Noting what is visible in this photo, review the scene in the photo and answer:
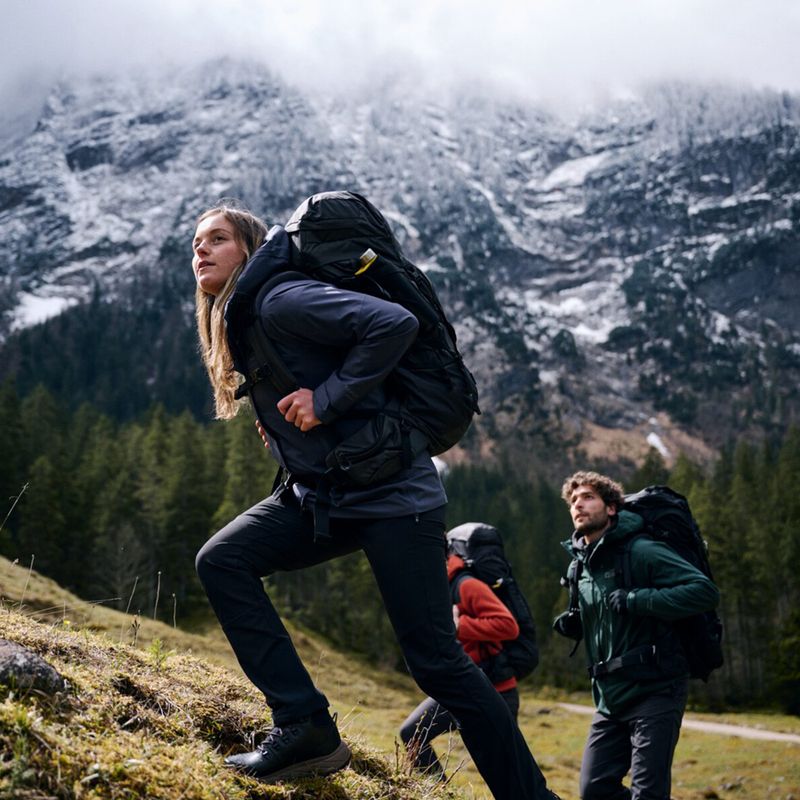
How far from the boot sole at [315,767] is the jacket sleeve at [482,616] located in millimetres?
3545

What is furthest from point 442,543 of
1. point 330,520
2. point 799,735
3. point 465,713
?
point 799,735

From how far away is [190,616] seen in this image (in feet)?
162

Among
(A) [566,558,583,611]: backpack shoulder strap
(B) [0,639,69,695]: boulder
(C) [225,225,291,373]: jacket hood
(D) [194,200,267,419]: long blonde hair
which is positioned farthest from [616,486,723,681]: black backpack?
(B) [0,639,69,695]: boulder

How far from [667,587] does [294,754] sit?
3729mm

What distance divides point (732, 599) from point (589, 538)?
54022mm

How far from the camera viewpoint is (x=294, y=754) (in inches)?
141

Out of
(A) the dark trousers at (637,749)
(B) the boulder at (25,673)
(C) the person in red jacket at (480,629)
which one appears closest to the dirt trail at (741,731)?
(C) the person in red jacket at (480,629)

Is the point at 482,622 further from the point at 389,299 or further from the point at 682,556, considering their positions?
the point at 389,299

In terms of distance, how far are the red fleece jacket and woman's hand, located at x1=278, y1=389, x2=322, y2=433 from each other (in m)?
4.07

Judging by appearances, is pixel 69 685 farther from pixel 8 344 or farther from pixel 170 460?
pixel 8 344

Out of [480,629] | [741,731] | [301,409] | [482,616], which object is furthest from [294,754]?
[741,731]

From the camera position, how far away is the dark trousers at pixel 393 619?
358 centimetres

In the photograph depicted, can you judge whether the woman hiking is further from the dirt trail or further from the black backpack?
the dirt trail

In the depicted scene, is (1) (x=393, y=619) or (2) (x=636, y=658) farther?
(2) (x=636, y=658)
